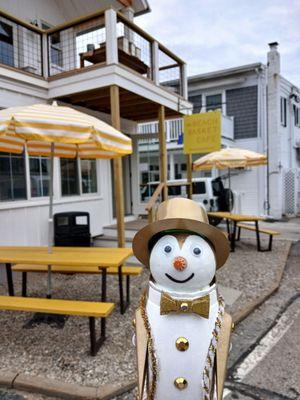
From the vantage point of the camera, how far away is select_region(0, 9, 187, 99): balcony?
585cm

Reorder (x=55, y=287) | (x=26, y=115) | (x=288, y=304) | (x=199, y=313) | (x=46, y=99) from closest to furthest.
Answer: (x=199, y=313) < (x=26, y=115) < (x=288, y=304) < (x=55, y=287) < (x=46, y=99)

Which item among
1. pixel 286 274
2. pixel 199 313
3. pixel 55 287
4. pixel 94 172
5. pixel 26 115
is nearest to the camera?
pixel 199 313

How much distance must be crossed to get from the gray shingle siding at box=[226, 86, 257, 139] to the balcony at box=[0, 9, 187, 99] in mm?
7164

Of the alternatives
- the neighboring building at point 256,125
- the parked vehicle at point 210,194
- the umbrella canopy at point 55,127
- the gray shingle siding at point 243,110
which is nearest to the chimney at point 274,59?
the neighboring building at point 256,125

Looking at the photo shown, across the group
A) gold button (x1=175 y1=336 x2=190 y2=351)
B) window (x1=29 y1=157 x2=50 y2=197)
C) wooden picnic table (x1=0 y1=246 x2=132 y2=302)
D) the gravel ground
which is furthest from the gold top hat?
window (x1=29 y1=157 x2=50 y2=197)

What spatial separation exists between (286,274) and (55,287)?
4193 mm

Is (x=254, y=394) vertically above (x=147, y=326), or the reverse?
(x=147, y=326)

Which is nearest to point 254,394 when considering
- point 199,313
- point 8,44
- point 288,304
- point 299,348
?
point 299,348

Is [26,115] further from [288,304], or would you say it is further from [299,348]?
[288,304]

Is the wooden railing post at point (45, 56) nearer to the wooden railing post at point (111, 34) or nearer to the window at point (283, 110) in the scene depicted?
the wooden railing post at point (111, 34)

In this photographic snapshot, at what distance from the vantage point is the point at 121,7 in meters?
8.75

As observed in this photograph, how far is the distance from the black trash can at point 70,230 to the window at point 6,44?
3.73m

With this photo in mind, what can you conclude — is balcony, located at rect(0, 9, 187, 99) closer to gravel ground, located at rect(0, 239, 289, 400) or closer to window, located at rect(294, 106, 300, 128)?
gravel ground, located at rect(0, 239, 289, 400)

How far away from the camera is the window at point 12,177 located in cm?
593
